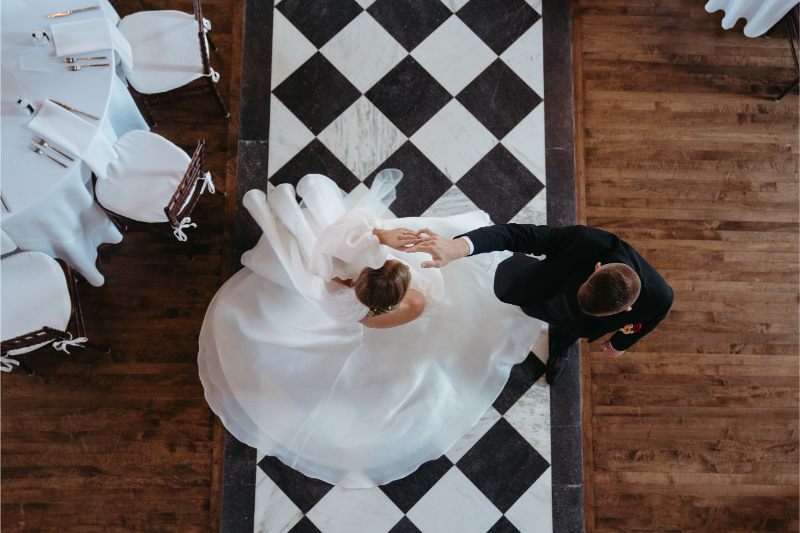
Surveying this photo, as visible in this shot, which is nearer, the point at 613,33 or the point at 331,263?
the point at 331,263

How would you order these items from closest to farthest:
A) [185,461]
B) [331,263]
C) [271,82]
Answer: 1. [331,263]
2. [185,461]
3. [271,82]

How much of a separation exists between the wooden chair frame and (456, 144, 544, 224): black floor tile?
169 cm

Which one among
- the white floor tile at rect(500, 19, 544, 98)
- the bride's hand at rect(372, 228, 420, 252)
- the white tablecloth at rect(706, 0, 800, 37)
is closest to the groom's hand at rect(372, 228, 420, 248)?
the bride's hand at rect(372, 228, 420, 252)

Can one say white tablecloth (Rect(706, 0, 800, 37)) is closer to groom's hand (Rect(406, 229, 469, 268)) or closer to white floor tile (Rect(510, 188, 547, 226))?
white floor tile (Rect(510, 188, 547, 226))

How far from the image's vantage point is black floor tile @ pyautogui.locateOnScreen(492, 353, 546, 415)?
3010 millimetres

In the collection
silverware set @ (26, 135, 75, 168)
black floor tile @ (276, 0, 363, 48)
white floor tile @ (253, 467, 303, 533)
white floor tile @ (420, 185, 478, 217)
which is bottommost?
white floor tile @ (253, 467, 303, 533)

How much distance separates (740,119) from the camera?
3.37 m

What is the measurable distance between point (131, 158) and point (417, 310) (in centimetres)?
163

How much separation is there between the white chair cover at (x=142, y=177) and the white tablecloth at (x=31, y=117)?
0.09 metres

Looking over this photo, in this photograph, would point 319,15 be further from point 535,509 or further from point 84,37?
point 535,509

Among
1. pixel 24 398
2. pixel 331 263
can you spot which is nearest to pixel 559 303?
pixel 331 263

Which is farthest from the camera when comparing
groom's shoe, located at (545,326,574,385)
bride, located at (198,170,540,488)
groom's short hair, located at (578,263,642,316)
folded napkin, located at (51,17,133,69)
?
groom's shoe, located at (545,326,574,385)

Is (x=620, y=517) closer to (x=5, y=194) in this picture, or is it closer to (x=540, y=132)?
(x=540, y=132)

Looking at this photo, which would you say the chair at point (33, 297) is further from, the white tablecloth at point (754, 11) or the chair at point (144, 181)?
the white tablecloth at point (754, 11)
